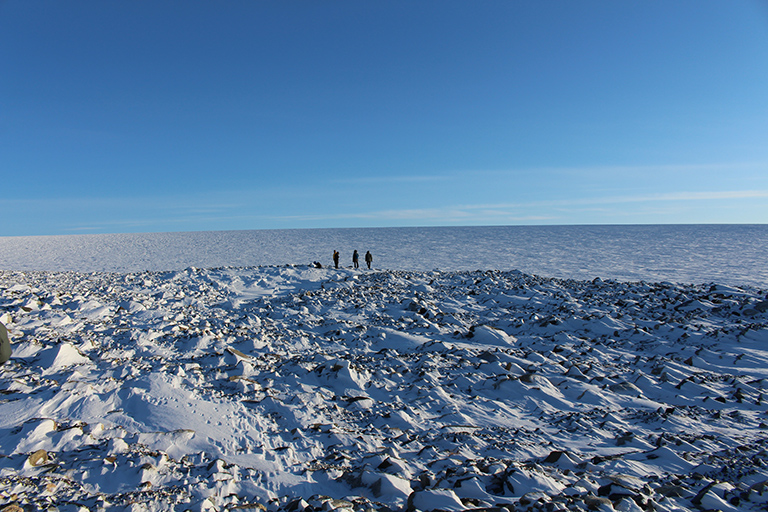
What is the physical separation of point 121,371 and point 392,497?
5.71m

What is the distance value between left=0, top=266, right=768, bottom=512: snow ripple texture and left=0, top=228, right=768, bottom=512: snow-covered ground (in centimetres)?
3

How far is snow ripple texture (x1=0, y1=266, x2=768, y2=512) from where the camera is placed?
3.92m

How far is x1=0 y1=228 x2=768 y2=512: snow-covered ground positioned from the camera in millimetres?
3928

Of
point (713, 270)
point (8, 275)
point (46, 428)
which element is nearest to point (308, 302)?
point (46, 428)

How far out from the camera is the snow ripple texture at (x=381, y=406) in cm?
392

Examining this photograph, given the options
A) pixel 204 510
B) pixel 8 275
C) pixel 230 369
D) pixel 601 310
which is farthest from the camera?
pixel 8 275

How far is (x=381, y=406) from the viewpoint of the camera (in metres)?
6.29

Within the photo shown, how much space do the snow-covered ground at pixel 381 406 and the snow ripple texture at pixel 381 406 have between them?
0.03 m

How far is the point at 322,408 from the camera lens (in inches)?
242

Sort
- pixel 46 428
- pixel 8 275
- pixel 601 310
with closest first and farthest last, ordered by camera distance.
A: pixel 46 428
pixel 601 310
pixel 8 275

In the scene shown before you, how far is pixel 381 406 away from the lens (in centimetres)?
629

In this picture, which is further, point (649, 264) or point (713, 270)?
point (649, 264)

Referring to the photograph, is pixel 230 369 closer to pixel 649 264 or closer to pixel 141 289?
pixel 141 289

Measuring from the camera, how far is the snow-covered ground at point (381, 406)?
12.9 feet
